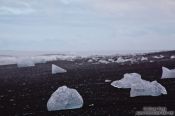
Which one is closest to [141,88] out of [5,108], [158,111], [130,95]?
[130,95]

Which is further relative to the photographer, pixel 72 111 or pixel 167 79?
pixel 167 79

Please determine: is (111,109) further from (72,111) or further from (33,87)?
(33,87)

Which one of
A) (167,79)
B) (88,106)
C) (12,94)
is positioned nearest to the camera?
(88,106)

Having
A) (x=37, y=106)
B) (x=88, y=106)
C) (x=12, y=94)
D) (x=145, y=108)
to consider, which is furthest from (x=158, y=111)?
(x=12, y=94)

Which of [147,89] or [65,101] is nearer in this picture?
[65,101]

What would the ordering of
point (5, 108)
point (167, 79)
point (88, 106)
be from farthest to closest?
point (167, 79) < point (5, 108) < point (88, 106)

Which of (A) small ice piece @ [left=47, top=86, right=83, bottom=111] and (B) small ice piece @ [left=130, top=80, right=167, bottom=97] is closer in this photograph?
(A) small ice piece @ [left=47, top=86, right=83, bottom=111]

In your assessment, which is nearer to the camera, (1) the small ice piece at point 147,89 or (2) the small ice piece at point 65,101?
(2) the small ice piece at point 65,101

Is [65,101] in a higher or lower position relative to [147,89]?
lower
